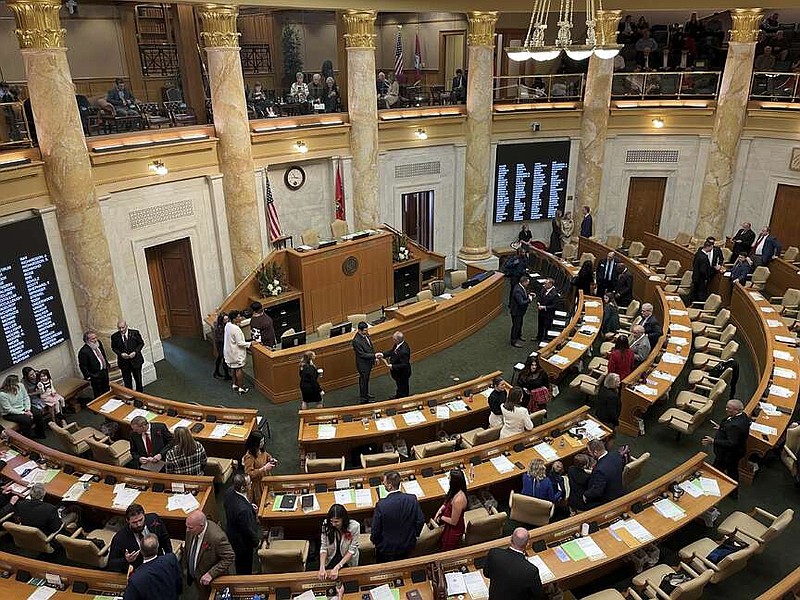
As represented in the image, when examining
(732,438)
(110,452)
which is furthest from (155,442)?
(732,438)

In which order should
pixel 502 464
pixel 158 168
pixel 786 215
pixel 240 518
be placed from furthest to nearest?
pixel 786 215 → pixel 158 168 → pixel 502 464 → pixel 240 518

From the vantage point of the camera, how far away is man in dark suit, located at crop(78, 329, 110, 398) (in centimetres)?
1026

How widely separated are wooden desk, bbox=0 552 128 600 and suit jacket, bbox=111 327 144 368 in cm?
A: 501

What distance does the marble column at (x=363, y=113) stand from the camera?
14180 mm

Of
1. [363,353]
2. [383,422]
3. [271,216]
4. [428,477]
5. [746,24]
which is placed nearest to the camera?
[428,477]

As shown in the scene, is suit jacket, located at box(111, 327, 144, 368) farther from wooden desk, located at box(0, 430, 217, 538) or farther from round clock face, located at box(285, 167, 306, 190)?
round clock face, located at box(285, 167, 306, 190)

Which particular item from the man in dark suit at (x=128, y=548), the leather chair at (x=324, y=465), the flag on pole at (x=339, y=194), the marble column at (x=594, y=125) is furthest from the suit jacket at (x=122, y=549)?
the marble column at (x=594, y=125)

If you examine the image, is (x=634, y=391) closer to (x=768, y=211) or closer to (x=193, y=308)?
(x=193, y=308)

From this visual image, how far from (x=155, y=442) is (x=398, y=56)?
1501cm

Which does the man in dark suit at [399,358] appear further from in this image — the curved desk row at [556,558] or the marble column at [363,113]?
the marble column at [363,113]

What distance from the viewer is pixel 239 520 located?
6215 mm

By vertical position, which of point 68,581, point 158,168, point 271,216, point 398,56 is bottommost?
point 68,581

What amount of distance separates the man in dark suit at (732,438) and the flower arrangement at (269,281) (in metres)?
8.76

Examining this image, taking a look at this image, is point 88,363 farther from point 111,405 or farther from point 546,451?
point 546,451
